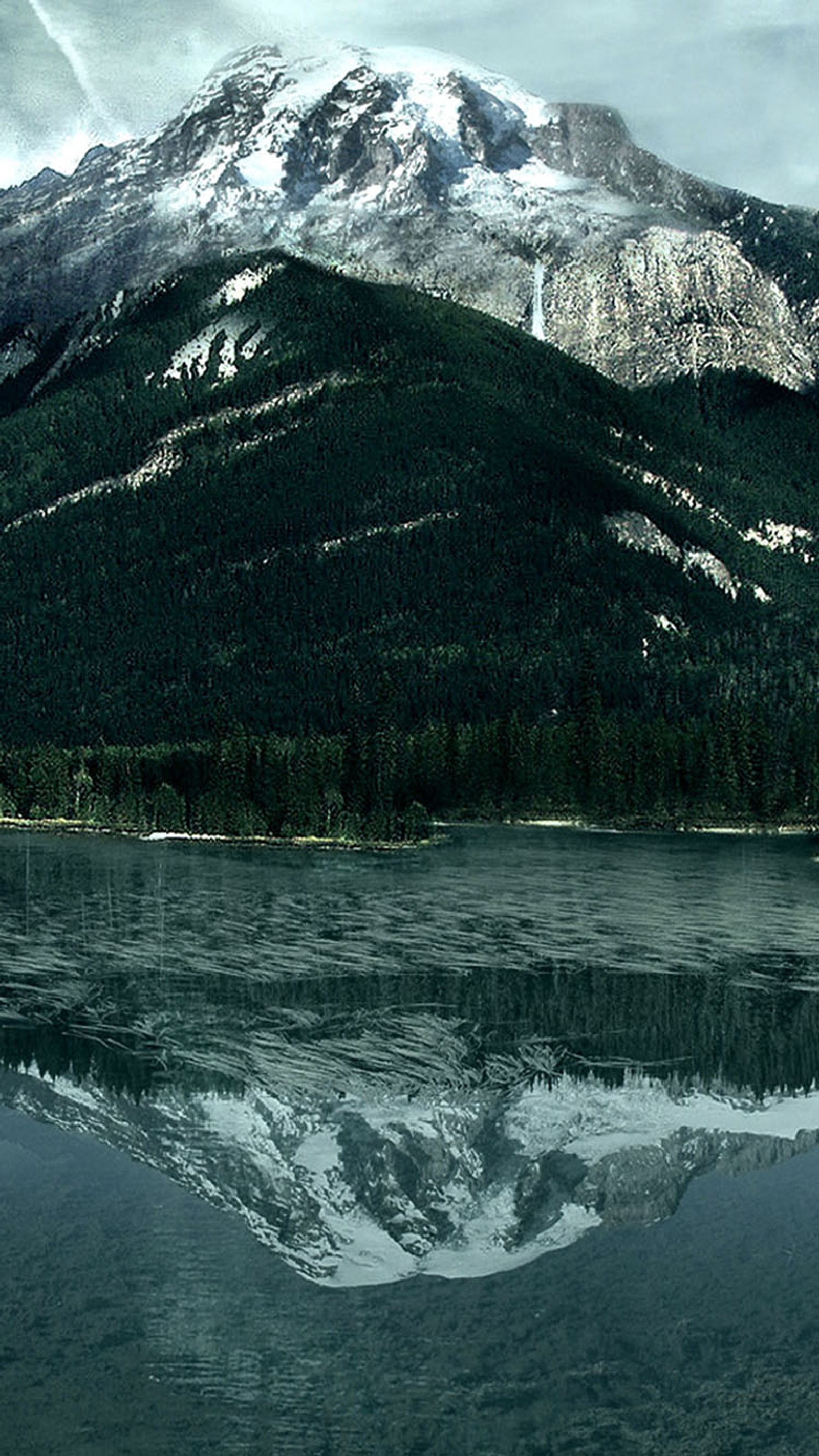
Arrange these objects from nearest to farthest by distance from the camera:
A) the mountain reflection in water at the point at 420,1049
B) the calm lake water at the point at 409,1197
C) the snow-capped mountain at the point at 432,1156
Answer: the calm lake water at the point at 409,1197 < the snow-capped mountain at the point at 432,1156 < the mountain reflection in water at the point at 420,1049

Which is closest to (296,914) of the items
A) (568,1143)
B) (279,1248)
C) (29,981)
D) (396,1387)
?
(29,981)

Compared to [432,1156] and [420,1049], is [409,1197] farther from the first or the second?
[420,1049]

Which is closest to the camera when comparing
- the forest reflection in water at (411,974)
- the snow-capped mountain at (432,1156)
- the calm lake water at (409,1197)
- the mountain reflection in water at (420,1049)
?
the calm lake water at (409,1197)

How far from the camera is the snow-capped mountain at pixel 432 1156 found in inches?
1954

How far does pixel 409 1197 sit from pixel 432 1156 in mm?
4390

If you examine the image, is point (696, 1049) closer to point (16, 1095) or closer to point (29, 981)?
point (16, 1095)

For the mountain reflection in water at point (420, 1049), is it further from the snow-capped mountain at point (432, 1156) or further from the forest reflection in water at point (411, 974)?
the forest reflection in water at point (411, 974)

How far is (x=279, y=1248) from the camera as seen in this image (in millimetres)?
48781

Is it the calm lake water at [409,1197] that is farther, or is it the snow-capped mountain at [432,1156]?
the snow-capped mountain at [432,1156]

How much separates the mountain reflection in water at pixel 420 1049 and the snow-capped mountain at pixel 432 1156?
134mm

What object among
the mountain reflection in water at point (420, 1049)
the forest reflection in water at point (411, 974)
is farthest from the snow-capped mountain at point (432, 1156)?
the forest reflection in water at point (411, 974)

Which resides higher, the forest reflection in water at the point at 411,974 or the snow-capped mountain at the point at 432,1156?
the forest reflection in water at the point at 411,974

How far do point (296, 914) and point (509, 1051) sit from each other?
5122cm

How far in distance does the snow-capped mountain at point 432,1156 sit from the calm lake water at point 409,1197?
0.16m
